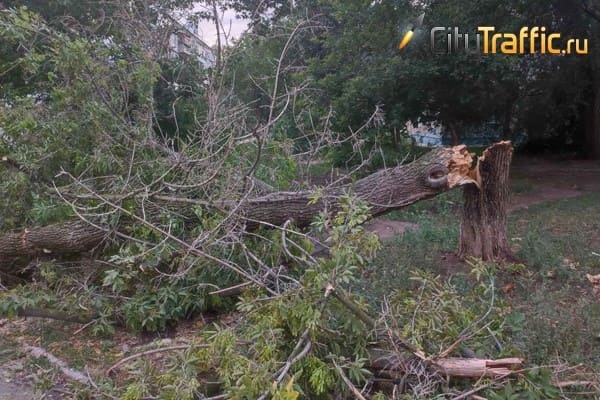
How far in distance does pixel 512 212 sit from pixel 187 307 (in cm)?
582

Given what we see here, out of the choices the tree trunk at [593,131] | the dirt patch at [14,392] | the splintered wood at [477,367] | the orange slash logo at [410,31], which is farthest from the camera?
the tree trunk at [593,131]

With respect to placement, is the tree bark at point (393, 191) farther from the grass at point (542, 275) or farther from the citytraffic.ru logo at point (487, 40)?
the citytraffic.ru logo at point (487, 40)

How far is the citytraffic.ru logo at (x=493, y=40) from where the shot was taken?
368 inches

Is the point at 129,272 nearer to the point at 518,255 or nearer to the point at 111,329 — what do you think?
the point at 111,329

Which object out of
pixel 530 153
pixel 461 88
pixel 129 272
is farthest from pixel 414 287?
pixel 530 153

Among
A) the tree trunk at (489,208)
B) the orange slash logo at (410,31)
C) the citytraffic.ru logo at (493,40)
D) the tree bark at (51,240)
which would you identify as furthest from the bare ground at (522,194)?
the orange slash logo at (410,31)

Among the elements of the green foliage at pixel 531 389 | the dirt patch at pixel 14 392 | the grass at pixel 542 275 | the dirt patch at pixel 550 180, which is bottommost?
the dirt patch at pixel 550 180

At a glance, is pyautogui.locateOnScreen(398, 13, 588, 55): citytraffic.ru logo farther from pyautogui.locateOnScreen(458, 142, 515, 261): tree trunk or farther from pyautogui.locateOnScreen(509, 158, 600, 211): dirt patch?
pyautogui.locateOnScreen(458, 142, 515, 261): tree trunk

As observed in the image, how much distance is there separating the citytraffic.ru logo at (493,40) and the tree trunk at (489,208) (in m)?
5.18

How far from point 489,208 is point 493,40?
5464 millimetres

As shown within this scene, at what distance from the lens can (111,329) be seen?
402 centimetres

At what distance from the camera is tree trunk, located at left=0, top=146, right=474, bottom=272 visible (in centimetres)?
433

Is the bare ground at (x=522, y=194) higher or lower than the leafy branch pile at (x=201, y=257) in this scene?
lower

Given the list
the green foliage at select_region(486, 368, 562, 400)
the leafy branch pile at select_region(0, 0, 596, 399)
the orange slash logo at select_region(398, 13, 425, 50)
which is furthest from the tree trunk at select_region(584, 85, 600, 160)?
the green foliage at select_region(486, 368, 562, 400)
